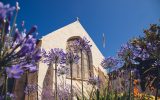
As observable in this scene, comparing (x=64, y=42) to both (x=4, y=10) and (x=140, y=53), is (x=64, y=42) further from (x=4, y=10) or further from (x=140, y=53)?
(x=4, y=10)

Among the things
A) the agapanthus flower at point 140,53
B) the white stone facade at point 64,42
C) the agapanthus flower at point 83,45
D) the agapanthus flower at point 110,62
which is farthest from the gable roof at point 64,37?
the agapanthus flower at point 140,53

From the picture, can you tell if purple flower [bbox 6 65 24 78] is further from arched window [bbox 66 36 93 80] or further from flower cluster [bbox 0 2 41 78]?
arched window [bbox 66 36 93 80]

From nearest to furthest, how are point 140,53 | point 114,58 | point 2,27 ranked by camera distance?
point 2,27, point 140,53, point 114,58

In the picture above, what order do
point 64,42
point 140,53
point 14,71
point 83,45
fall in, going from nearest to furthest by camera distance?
point 14,71, point 140,53, point 83,45, point 64,42

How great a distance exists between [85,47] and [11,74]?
13.2 feet

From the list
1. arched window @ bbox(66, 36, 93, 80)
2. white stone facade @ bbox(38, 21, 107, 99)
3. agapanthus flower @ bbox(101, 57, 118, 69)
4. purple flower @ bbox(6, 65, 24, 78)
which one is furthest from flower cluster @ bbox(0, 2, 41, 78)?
arched window @ bbox(66, 36, 93, 80)

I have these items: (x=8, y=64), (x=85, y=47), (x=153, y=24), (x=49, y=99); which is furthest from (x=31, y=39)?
(x=153, y=24)

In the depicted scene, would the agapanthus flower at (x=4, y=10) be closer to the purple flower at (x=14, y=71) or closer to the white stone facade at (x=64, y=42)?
the purple flower at (x=14, y=71)

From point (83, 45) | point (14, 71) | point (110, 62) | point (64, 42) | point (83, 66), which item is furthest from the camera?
point (83, 66)

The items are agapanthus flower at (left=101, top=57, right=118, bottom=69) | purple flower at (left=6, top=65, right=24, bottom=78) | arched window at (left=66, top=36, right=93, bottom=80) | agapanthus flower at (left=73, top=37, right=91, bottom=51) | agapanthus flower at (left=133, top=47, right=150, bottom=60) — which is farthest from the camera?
arched window at (left=66, top=36, right=93, bottom=80)

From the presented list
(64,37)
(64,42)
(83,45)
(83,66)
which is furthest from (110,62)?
(83,66)

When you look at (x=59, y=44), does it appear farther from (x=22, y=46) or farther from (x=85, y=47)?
(x=22, y=46)

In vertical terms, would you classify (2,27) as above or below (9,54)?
above

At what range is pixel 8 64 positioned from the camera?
250cm
